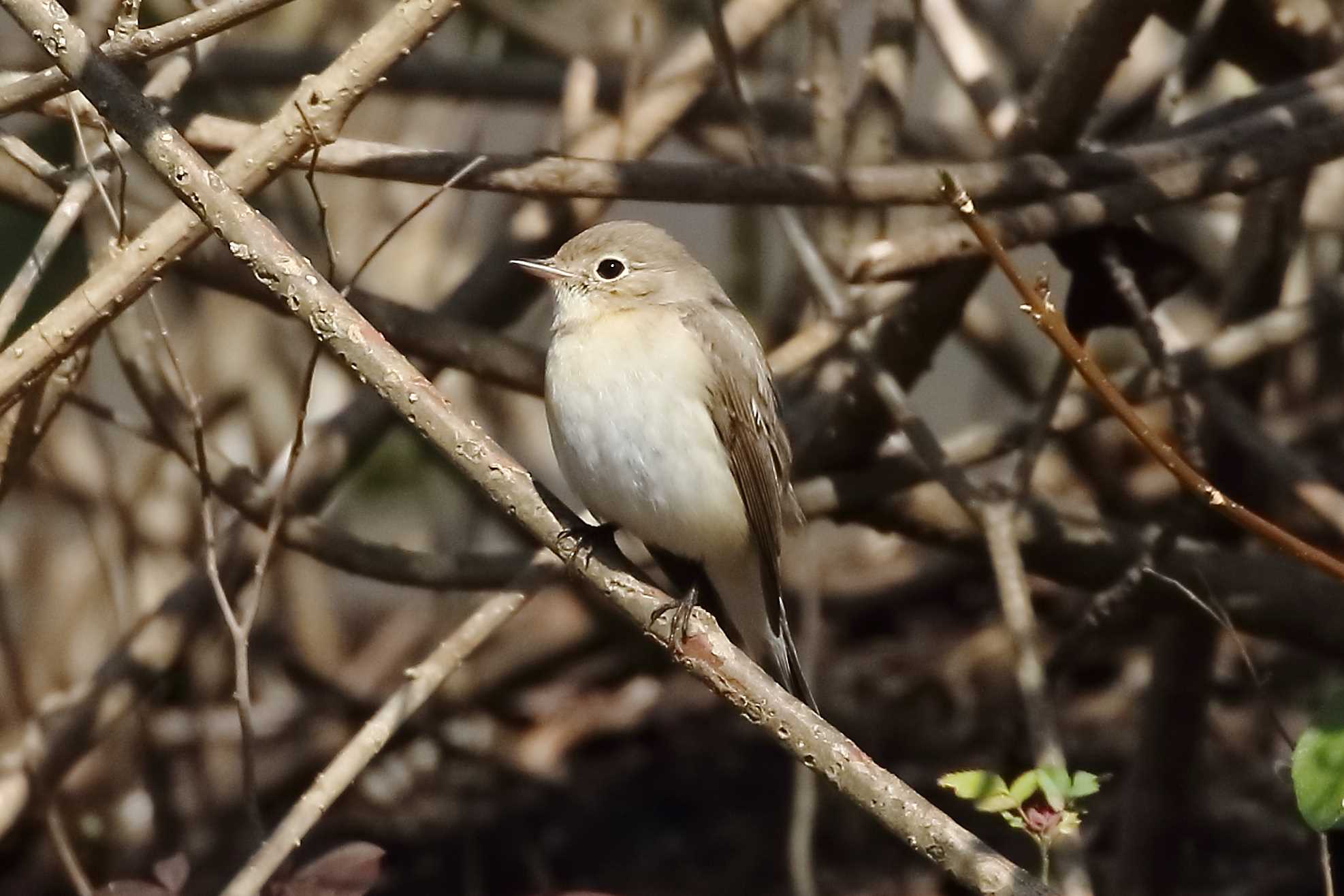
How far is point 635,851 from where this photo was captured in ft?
18.7

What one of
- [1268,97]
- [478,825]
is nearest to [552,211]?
[1268,97]

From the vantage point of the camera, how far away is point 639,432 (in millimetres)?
3869

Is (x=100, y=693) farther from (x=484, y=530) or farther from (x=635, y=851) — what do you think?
(x=484, y=530)

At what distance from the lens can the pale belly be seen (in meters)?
3.86

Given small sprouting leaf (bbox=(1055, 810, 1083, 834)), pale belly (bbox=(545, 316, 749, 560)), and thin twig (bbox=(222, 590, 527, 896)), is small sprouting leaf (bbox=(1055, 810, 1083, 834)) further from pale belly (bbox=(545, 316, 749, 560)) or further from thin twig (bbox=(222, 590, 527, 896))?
pale belly (bbox=(545, 316, 749, 560))

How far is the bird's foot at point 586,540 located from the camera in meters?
3.10

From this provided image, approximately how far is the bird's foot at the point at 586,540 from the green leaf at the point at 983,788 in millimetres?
779

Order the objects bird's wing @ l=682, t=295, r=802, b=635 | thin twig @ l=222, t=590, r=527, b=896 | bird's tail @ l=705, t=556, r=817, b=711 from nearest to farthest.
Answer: thin twig @ l=222, t=590, r=527, b=896 → bird's wing @ l=682, t=295, r=802, b=635 → bird's tail @ l=705, t=556, r=817, b=711

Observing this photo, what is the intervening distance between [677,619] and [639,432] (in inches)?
32.8

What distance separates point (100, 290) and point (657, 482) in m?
1.41

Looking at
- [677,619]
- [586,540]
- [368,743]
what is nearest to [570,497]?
[586,540]

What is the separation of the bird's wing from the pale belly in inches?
1.3

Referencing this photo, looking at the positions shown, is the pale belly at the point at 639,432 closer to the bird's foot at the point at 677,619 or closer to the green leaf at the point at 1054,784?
the bird's foot at the point at 677,619

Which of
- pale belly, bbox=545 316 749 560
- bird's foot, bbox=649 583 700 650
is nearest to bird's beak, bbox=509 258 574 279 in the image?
pale belly, bbox=545 316 749 560
